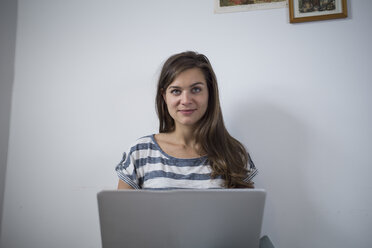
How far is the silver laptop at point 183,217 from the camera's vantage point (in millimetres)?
412

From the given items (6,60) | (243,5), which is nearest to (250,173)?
(243,5)

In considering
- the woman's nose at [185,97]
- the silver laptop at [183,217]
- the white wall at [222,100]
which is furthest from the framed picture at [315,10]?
the silver laptop at [183,217]

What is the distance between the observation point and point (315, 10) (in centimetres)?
100

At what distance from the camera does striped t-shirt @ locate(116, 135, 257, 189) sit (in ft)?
2.65

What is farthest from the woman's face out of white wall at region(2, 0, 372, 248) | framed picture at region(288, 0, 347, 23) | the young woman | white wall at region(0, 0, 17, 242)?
white wall at region(0, 0, 17, 242)

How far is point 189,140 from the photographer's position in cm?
96

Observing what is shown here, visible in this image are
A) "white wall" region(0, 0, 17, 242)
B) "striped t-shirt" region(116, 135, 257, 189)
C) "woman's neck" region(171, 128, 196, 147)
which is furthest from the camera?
"white wall" region(0, 0, 17, 242)

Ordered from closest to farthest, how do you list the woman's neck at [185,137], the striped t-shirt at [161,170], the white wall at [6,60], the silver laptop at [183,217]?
the silver laptop at [183,217] → the striped t-shirt at [161,170] → the woman's neck at [185,137] → the white wall at [6,60]

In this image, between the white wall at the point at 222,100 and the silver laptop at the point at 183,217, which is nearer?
the silver laptop at the point at 183,217

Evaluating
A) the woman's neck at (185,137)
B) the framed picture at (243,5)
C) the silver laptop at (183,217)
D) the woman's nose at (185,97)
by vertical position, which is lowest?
the silver laptop at (183,217)

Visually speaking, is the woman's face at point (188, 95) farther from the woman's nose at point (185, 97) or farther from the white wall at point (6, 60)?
the white wall at point (6, 60)

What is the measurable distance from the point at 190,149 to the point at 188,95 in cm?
26

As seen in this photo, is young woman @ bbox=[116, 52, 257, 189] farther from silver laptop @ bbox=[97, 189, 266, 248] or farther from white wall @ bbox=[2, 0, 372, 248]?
silver laptop @ bbox=[97, 189, 266, 248]

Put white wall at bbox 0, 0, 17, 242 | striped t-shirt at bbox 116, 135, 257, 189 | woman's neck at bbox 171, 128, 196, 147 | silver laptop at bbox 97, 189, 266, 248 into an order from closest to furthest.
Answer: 1. silver laptop at bbox 97, 189, 266, 248
2. striped t-shirt at bbox 116, 135, 257, 189
3. woman's neck at bbox 171, 128, 196, 147
4. white wall at bbox 0, 0, 17, 242
